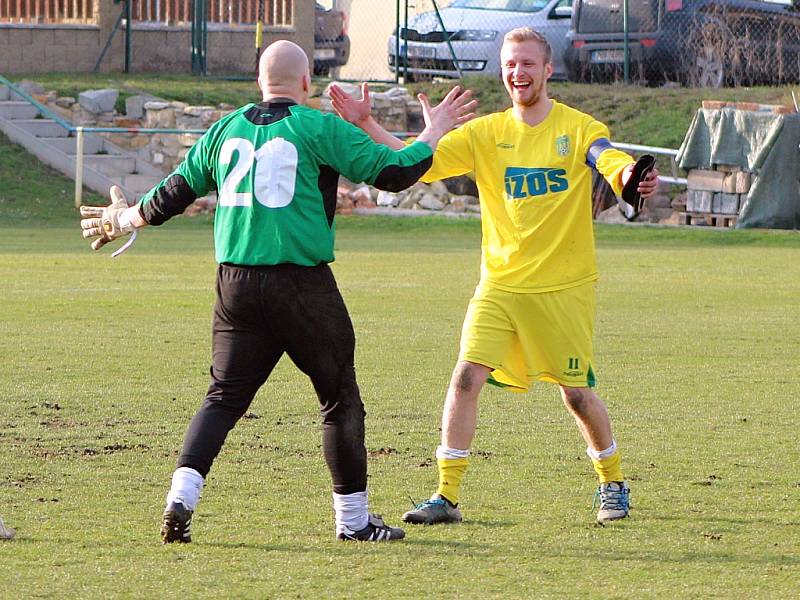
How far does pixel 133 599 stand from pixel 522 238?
2.21 metres

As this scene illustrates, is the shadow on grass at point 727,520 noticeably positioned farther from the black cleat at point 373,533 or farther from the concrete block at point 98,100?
the concrete block at point 98,100

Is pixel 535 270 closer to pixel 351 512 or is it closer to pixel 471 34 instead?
pixel 351 512

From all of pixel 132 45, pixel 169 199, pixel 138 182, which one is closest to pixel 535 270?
pixel 169 199

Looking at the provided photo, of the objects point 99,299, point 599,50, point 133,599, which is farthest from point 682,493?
point 599,50

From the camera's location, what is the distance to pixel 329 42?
32031 millimetres

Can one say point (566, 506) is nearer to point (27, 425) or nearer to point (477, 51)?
point (27, 425)

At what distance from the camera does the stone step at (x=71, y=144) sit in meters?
Answer: 25.0

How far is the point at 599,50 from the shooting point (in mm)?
27078

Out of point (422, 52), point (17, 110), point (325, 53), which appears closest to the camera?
point (17, 110)

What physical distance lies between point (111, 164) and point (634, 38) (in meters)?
9.08

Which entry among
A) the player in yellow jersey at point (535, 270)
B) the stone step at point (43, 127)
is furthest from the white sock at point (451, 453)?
the stone step at point (43, 127)

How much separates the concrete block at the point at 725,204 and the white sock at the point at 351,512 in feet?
55.4

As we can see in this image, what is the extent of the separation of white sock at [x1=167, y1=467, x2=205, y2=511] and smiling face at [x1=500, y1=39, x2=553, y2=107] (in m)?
1.95

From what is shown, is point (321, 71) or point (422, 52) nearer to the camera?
point (422, 52)
